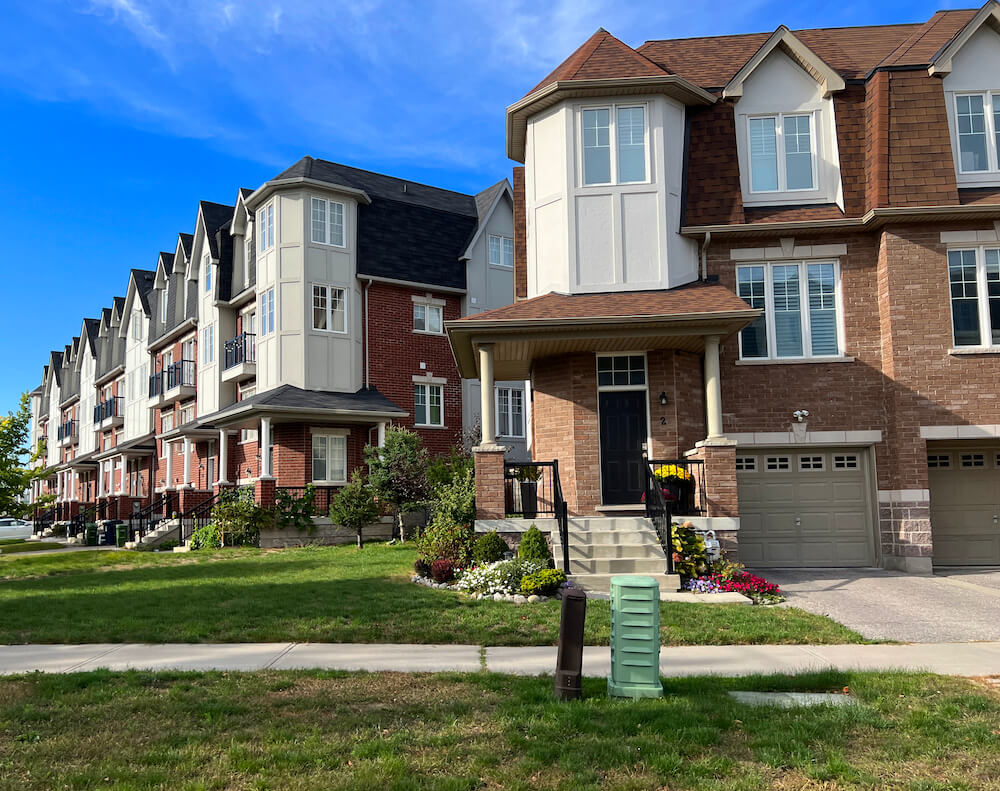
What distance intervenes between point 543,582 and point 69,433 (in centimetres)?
5621

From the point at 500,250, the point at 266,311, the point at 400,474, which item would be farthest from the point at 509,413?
the point at 266,311

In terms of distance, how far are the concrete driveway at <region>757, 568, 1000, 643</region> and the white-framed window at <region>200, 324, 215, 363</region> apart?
22935mm

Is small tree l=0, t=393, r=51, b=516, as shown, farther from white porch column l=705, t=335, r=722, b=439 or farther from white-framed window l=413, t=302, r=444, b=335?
white porch column l=705, t=335, r=722, b=439

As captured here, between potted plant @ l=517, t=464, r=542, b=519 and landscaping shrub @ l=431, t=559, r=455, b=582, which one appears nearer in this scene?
landscaping shrub @ l=431, t=559, r=455, b=582

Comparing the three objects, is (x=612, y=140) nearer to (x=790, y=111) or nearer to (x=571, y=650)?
(x=790, y=111)

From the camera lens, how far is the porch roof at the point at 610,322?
47.4 ft

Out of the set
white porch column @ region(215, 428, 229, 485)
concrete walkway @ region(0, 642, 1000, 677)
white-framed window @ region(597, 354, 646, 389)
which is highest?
white-framed window @ region(597, 354, 646, 389)

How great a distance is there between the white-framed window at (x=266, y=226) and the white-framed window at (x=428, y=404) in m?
6.66

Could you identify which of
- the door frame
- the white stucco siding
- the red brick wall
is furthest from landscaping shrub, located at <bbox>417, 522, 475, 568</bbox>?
the red brick wall

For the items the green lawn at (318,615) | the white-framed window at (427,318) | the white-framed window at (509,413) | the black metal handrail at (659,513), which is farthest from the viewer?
the white-framed window at (509,413)

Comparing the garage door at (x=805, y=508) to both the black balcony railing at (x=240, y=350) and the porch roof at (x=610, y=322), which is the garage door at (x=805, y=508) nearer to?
the porch roof at (x=610, y=322)

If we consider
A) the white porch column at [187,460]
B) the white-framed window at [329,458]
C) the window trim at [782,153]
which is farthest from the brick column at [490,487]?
the white porch column at [187,460]

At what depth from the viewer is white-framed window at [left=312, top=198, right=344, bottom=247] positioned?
2677 cm

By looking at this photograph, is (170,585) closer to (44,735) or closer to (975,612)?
(44,735)
